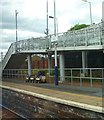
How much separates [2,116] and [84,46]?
303 inches

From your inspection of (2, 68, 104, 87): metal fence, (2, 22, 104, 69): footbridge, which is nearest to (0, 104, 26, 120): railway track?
(2, 68, 104, 87): metal fence

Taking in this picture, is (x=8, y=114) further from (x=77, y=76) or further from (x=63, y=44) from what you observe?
(x=63, y=44)

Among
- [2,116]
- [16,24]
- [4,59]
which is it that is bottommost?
[2,116]

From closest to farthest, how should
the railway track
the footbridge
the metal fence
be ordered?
the railway track → the metal fence → the footbridge

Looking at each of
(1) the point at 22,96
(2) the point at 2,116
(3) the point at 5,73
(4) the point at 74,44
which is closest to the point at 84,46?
(4) the point at 74,44

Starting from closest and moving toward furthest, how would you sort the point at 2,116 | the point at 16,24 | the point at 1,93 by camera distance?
1. the point at 2,116
2. the point at 1,93
3. the point at 16,24

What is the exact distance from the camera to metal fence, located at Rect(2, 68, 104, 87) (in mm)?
20630

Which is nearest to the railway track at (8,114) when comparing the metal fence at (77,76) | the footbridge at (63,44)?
the metal fence at (77,76)

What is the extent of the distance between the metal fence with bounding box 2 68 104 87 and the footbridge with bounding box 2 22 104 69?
1396mm

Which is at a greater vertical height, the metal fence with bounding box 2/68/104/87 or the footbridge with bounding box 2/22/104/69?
the footbridge with bounding box 2/22/104/69

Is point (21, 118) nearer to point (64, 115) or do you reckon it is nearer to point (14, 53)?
point (64, 115)

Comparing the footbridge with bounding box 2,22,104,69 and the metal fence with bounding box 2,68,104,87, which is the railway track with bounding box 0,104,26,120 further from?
the footbridge with bounding box 2,22,104,69

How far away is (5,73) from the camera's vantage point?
3469 centimetres

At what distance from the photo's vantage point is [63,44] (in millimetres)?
24266
